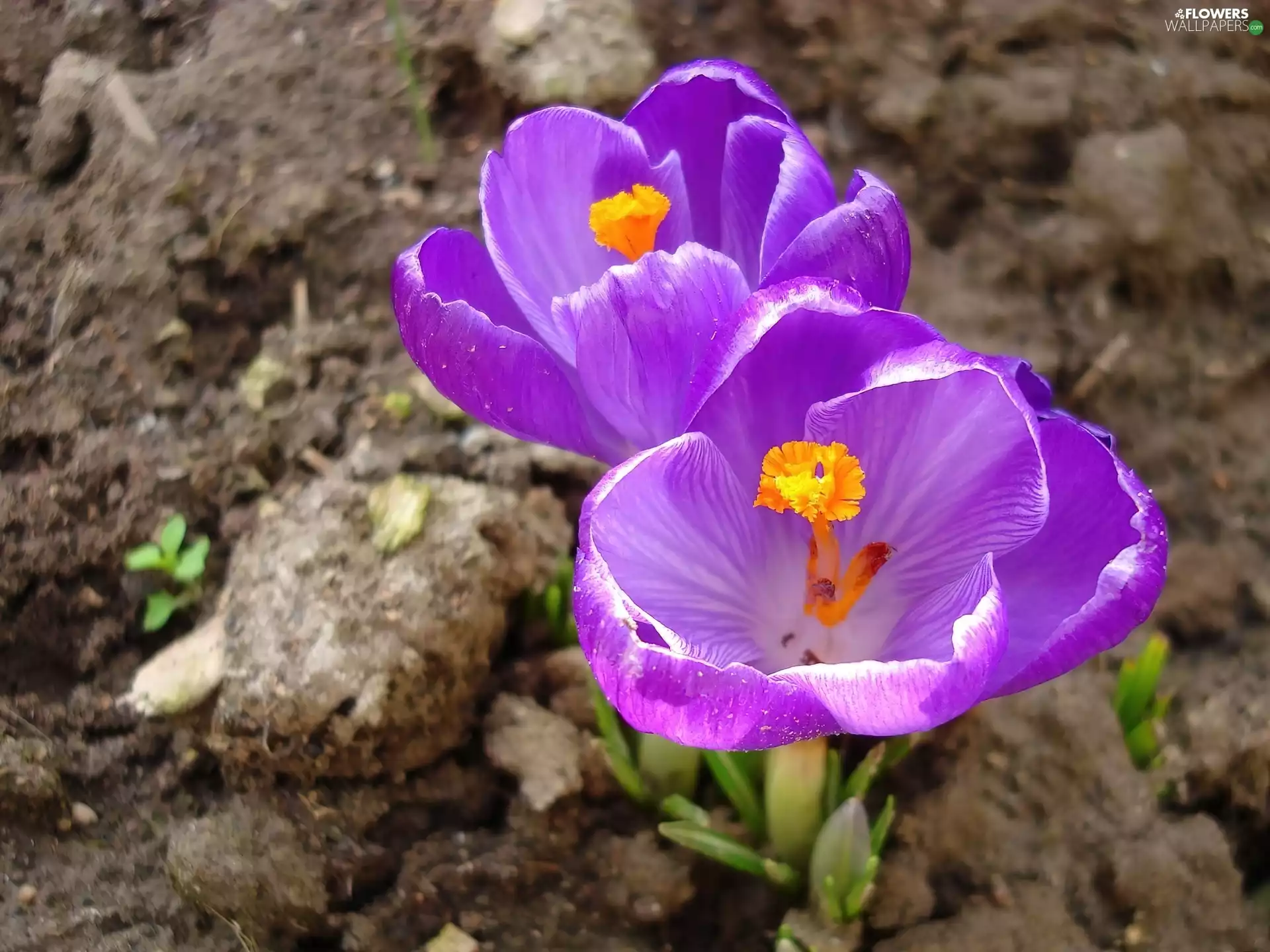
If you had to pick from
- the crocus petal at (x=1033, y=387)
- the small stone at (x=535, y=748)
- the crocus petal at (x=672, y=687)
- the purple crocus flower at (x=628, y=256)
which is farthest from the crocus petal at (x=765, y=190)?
the small stone at (x=535, y=748)

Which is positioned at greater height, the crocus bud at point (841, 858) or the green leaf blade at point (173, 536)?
the green leaf blade at point (173, 536)

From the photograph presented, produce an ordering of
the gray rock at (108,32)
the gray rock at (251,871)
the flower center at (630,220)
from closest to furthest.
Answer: the flower center at (630,220), the gray rock at (251,871), the gray rock at (108,32)

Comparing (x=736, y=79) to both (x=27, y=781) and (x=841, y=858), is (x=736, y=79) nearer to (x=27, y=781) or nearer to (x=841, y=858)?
(x=841, y=858)

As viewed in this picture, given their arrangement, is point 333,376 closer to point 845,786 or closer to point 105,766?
point 105,766

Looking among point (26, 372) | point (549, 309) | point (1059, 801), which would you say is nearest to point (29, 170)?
point (26, 372)

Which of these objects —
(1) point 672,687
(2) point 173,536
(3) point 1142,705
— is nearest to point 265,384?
(2) point 173,536

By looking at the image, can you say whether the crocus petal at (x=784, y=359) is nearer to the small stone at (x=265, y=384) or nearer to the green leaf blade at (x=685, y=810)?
the green leaf blade at (x=685, y=810)

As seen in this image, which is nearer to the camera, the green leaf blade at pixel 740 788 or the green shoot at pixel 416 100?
the green leaf blade at pixel 740 788
